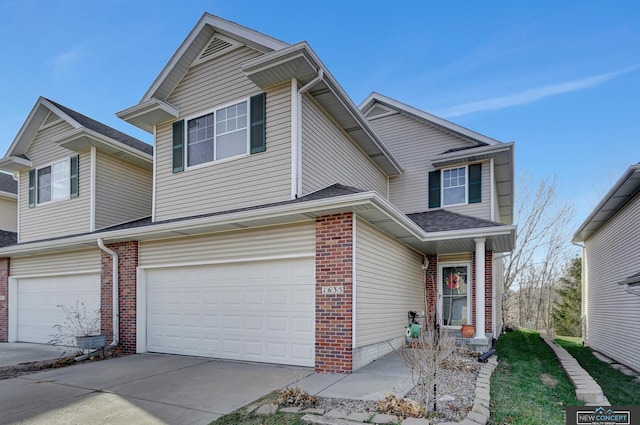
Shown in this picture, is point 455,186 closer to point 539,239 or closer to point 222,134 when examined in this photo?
point 222,134

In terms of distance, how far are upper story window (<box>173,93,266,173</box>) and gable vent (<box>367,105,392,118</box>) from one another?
6731mm

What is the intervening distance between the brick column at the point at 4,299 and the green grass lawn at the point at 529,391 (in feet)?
46.9

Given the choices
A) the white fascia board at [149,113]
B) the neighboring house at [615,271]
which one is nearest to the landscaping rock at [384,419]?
the neighboring house at [615,271]

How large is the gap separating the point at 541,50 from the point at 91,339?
1554 centimetres

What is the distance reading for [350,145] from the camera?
10719 millimetres

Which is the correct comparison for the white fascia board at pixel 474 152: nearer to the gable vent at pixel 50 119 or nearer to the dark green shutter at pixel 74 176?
the dark green shutter at pixel 74 176

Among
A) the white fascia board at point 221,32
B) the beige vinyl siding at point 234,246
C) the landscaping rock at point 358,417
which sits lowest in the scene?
the landscaping rock at point 358,417

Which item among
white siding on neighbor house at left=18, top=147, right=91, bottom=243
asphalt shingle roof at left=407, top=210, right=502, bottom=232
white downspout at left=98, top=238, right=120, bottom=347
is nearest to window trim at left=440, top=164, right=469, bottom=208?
asphalt shingle roof at left=407, top=210, right=502, bottom=232

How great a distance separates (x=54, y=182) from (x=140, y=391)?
9378 millimetres

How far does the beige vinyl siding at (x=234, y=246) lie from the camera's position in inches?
295

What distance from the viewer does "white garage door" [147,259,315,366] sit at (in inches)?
294

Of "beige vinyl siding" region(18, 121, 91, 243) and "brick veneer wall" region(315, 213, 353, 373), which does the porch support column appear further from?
"beige vinyl siding" region(18, 121, 91, 243)

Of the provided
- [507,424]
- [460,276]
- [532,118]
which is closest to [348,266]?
[507,424]

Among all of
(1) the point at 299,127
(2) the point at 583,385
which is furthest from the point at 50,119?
(2) the point at 583,385
